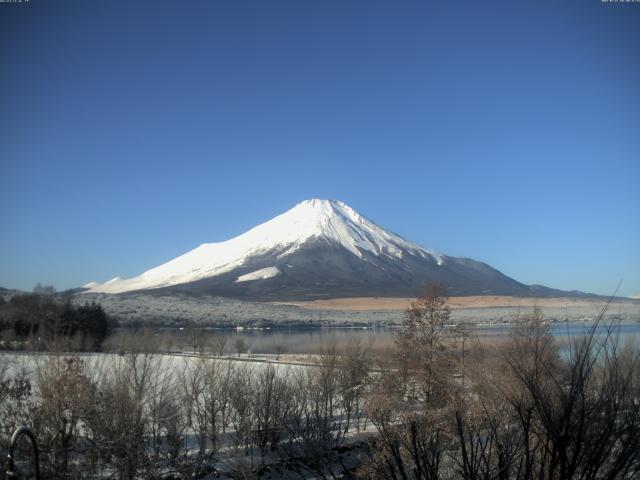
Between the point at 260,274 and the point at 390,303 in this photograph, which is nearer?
the point at 390,303

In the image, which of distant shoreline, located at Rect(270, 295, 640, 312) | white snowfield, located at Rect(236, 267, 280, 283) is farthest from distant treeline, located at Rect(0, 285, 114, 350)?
white snowfield, located at Rect(236, 267, 280, 283)

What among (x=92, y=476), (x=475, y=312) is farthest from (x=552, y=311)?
(x=92, y=476)

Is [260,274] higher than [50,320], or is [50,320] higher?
[260,274]

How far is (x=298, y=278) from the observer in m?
185

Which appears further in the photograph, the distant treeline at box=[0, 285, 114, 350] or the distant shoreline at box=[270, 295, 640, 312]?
the distant shoreline at box=[270, 295, 640, 312]

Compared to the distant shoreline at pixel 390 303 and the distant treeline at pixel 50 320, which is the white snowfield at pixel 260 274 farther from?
the distant treeline at pixel 50 320

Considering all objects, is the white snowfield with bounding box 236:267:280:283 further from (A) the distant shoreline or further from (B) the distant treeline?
(B) the distant treeline

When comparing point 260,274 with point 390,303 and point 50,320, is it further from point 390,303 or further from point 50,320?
point 50,320

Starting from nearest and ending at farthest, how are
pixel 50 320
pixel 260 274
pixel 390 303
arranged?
1. pixel 50 320
2. pixel 390 303
3. pixel 260 274

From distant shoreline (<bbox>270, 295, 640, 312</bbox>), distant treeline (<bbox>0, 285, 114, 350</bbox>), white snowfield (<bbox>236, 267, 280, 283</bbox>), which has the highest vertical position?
white snowfield (<bbox>236, 267, 280, 283</bbox>)

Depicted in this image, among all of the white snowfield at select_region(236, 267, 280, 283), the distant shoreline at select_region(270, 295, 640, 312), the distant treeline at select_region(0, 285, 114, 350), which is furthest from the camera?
the white snowfield at select_region(236, 267, 280, 283)

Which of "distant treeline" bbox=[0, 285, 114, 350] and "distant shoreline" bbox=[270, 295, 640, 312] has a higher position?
"distant treeline" bbox=[0, 285, 114, 350]

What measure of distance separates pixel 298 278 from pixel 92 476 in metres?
173

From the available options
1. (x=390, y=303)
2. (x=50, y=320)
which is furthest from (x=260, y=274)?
(x=50, y=320)
